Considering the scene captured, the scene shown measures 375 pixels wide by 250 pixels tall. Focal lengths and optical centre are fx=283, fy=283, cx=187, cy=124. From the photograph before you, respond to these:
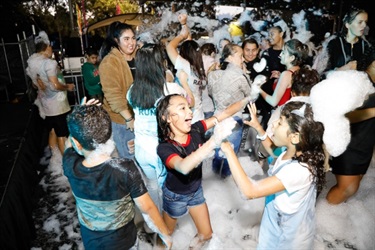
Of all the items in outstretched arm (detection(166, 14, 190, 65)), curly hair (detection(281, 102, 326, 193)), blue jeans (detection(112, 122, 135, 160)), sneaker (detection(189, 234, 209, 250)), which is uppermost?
outstretched arm (detection(166, 14, 190, 65))

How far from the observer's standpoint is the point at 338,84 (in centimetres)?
203

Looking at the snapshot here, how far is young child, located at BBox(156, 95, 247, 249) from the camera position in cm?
210

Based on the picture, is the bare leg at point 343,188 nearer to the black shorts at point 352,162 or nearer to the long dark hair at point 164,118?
the black shorts at point 352,162

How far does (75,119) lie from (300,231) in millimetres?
1609

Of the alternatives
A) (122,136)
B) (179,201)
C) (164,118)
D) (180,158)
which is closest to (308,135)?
(180,158)

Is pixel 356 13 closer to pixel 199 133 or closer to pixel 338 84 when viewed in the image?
pixel 338 84

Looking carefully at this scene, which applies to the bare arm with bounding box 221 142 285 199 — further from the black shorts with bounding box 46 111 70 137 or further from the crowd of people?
the black shorts with bounding box 46 111 70 137

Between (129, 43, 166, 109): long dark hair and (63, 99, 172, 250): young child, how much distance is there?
0.76 meters

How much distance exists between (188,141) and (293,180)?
2.89 ft

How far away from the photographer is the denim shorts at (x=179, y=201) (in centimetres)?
235

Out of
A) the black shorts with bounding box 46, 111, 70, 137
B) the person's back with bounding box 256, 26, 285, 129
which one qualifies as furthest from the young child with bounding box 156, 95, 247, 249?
the black shorts with bounding box 46, 111, 70, 137

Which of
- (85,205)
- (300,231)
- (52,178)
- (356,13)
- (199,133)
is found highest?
(356,13)

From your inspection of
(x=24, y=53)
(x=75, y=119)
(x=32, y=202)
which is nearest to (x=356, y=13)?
(x=75, y=119)

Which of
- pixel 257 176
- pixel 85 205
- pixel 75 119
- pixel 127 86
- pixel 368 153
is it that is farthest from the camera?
pixel 257 176
